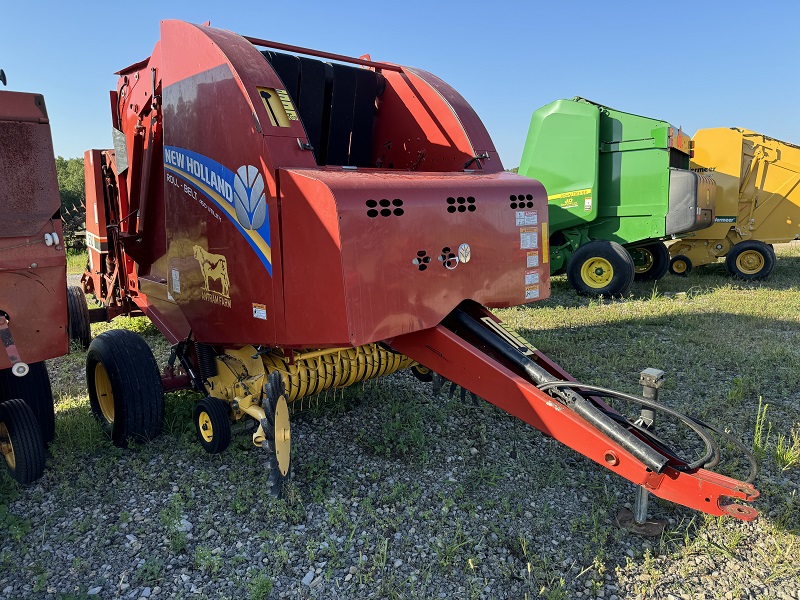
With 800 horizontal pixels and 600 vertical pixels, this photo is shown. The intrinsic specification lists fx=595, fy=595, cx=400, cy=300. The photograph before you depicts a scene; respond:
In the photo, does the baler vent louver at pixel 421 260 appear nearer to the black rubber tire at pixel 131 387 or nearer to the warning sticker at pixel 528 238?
the warning sticker at pixel 528 238

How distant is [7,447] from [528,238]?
286 cm

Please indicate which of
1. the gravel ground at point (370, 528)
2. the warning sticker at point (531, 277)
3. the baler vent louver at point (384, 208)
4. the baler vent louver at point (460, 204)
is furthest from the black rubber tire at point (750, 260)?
the baler vent louver at point (384, 208)

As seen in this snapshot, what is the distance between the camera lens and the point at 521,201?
3.07m

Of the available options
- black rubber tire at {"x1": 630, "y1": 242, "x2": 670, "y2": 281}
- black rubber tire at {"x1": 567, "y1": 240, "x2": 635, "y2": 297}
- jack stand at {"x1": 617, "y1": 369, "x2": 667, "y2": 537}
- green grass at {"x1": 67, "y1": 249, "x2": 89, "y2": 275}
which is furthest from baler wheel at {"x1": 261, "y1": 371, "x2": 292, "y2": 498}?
green grass at {"x1": 67, "y1": 249, "x2": 89, "y2": 275}

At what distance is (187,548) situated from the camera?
2.54m

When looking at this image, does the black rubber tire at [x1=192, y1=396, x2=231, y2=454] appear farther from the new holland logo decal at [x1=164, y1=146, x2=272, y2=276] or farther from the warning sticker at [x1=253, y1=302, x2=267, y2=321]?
the new holland logo decal at [x1=164, y1=146, x2=272, y2=276]

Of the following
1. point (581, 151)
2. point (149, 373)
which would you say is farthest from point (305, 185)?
point (581, 151)

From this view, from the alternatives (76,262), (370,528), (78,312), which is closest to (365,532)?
(370,528)

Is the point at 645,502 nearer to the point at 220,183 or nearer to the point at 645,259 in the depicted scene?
the point at 220,183

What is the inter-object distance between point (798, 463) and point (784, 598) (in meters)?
1.18

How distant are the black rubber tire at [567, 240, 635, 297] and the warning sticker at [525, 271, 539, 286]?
503cm

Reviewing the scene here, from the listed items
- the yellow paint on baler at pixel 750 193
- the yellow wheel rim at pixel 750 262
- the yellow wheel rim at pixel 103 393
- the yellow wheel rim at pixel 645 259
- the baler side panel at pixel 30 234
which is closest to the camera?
the baler side panel at pixel 30 234

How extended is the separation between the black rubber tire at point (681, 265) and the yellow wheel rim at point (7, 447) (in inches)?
380

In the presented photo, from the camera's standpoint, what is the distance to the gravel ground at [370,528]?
7.68ft
